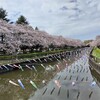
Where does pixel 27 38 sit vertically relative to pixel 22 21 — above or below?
below

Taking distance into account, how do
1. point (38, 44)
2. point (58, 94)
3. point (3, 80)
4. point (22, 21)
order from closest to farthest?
point (58, 94)
point (3, 80)
point (38, 44)
point (22, 21)

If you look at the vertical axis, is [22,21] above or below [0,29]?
above

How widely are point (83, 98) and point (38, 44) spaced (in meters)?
47.1

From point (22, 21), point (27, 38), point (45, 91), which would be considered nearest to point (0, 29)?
point (27, 38)

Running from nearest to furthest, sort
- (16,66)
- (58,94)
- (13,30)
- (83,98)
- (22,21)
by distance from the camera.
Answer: (83,98)
(58,94)
(16,66)
(13,30)
(22,21)

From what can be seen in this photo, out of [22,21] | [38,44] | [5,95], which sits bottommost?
[5,95]

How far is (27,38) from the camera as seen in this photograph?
58844mm

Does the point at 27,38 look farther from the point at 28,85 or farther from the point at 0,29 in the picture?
the point at 28,85

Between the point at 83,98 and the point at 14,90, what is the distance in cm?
708

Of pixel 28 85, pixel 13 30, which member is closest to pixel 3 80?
pixel 28 85

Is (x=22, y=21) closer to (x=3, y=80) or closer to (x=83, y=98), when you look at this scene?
Result: (x=3, y=80)

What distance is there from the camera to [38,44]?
65312 mm

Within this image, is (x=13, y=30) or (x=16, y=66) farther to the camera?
(x=13, y=30)

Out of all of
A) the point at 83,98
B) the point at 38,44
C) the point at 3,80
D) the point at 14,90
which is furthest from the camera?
the point at 38,44
